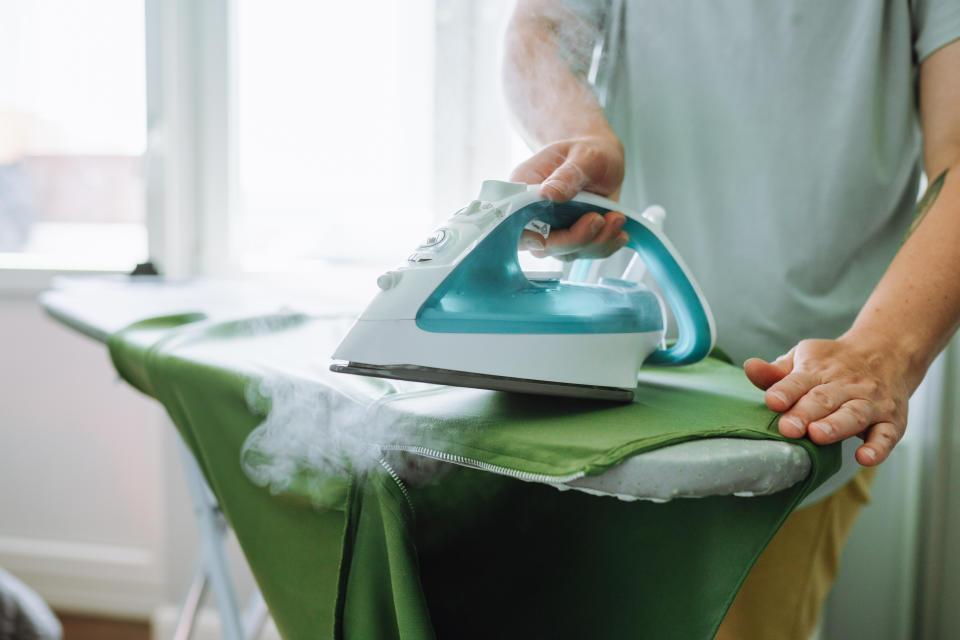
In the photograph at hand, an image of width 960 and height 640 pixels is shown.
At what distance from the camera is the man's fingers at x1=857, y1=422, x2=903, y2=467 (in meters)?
0.54

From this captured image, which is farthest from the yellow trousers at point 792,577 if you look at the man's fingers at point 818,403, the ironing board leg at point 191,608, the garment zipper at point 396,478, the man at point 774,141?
the ironing board leg at point 191,608

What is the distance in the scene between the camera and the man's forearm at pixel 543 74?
0.87 meters

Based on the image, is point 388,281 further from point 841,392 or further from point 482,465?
point 841,392

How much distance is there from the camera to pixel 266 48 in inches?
74.7

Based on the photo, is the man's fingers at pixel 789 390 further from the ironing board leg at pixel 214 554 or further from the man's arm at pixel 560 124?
the ironing board leg at pixel 214 554

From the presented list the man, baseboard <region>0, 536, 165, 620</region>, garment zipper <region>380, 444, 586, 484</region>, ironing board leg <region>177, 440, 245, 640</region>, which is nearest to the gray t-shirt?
the man

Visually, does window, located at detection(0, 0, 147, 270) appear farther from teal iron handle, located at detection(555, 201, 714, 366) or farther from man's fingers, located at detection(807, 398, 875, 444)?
man's fingers, located at detection(807, 398, 875, 444)

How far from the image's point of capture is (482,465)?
1.59 ft

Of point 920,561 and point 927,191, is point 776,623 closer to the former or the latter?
point 927,191

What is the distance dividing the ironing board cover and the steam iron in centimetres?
3

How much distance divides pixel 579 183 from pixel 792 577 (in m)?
0.53

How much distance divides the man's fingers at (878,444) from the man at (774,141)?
24 cm

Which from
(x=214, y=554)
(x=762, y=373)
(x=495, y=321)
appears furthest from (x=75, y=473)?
(x=762, y=373)

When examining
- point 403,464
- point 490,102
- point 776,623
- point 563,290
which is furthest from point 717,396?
point 490,102
